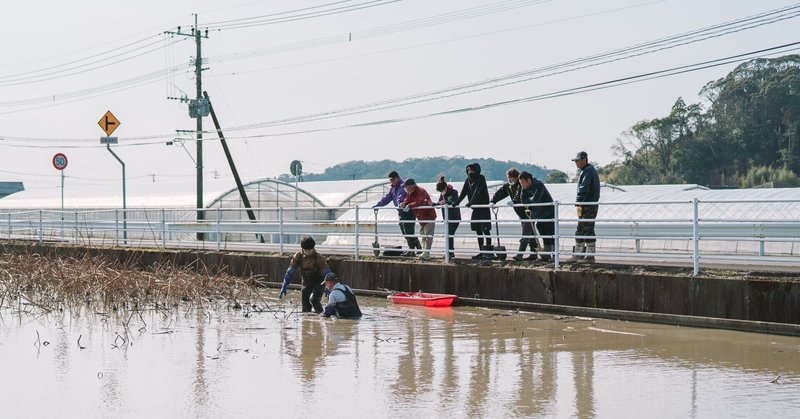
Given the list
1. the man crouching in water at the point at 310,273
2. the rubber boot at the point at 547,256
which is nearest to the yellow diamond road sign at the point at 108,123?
the man crouching in water at the point at 310,273

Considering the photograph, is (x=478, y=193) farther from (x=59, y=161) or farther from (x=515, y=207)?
(x=59, y=161)

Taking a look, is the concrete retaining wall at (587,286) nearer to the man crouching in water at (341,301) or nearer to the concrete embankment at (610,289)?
the concrete embankment at (610,289)

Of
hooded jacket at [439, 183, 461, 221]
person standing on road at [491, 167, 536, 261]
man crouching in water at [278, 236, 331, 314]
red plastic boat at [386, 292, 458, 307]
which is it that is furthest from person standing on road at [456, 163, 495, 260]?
man crouching in water at [278, 236, 331, 314]

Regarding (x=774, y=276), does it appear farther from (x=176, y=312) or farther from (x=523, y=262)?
(x=176, y=312)

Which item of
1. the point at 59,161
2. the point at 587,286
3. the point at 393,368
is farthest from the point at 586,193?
the point at 59,161

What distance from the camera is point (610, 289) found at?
1564 centimetres

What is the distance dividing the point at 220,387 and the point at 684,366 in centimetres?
485

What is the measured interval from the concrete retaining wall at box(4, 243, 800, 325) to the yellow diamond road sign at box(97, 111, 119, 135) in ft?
43.1

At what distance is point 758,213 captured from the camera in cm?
2650

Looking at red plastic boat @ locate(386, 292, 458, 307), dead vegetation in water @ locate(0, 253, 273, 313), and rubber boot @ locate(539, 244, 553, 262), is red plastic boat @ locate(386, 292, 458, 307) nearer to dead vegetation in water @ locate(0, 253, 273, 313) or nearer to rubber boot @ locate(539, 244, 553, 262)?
rubber boot @ locate(539, 244, 553, 262)

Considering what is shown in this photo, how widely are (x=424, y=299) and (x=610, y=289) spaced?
11.4ft

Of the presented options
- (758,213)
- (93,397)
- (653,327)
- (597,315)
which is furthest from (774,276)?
(758,213)

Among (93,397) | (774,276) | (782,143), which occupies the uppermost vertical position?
(782,143)

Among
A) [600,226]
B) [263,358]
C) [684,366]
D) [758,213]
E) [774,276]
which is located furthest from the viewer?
[600,226]
